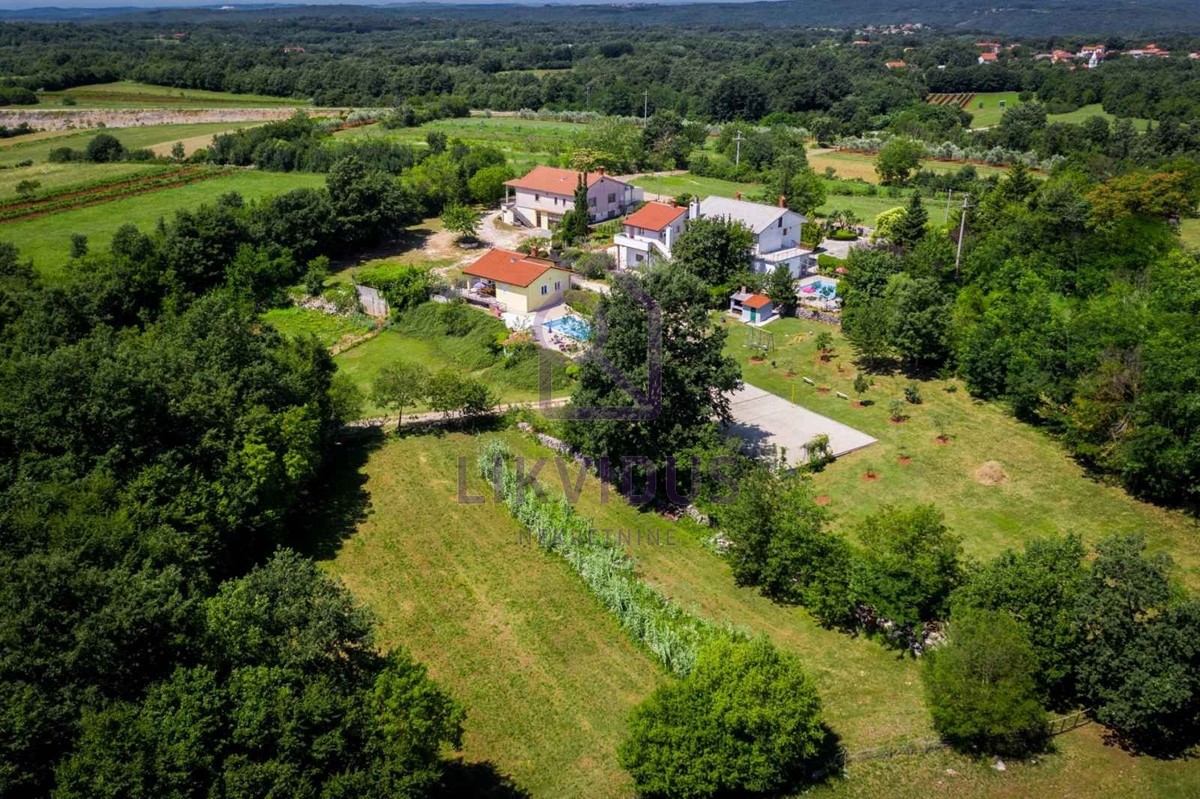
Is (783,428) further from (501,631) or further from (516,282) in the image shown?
(516,282)

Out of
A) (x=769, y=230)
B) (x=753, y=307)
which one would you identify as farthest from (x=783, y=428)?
(x=769, y=230)

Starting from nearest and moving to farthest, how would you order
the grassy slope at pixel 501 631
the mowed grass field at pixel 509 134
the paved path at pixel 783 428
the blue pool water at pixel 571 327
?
the grassy slope at pixel 501 631, the paved path at pixel 783 428, the blue pool water at pixel 571 327, the mowed grass field at pixel 509 134

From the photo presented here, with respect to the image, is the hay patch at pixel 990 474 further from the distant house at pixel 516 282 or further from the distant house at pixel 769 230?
the distant house at pixel 516 282

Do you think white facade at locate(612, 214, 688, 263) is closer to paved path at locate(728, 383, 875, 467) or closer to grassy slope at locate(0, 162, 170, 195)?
paved path at locate(728, 383, 875, 467)

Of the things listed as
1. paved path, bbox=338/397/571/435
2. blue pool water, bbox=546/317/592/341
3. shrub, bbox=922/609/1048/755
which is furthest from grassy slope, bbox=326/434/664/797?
blue pool water, bbox=546/317/592/341

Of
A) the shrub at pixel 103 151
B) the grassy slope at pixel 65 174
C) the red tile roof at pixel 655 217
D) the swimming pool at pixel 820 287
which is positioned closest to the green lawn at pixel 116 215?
the grassy slope at pixel 65 174
